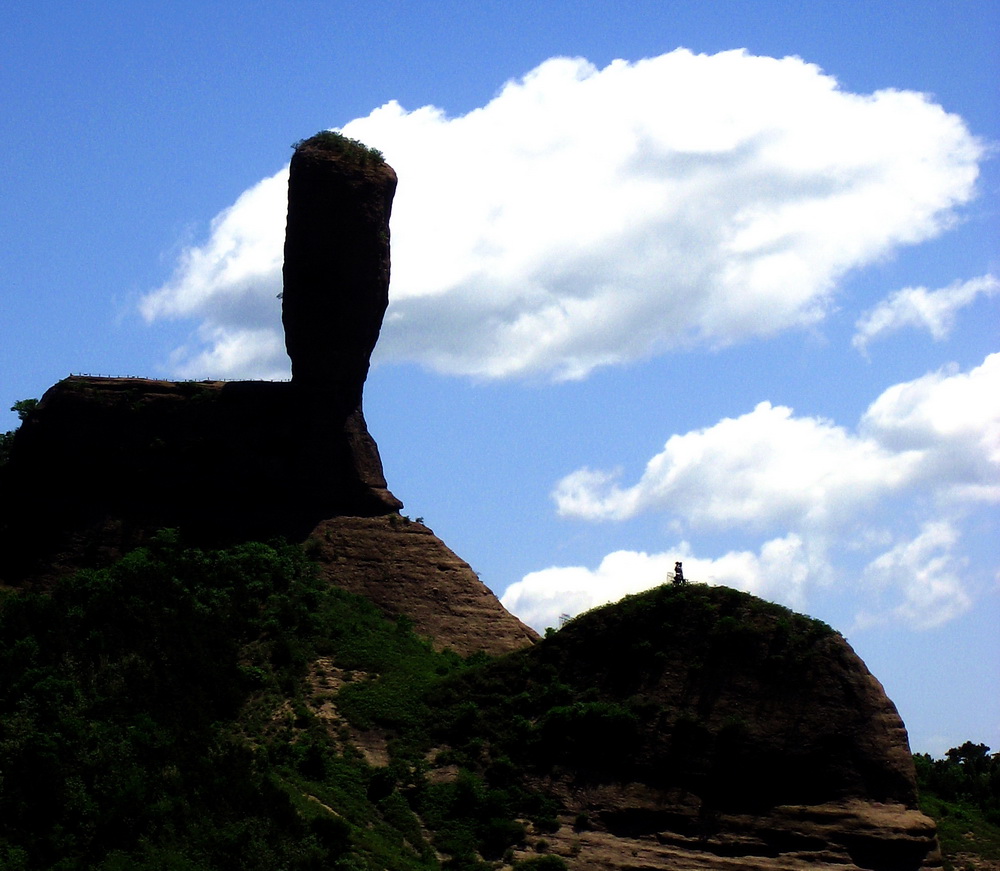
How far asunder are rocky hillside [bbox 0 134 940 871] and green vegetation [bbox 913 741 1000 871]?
4.31 m

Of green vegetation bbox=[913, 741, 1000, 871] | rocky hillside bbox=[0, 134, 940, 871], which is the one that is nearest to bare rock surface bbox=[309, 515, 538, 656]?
rocky hillside bbox=[0, 134, 940, 871]

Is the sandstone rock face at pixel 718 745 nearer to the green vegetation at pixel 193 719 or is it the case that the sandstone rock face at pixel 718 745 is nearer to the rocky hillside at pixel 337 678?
the rocky hillside at pixel 337 678

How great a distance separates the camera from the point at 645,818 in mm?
41531

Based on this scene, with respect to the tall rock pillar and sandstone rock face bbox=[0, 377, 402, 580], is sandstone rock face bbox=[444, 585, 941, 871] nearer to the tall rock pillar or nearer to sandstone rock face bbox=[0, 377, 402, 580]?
sandstone rock face bbox=[0, 377, 402, 580]

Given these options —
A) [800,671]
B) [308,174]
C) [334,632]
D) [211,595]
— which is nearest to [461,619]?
[334,632]

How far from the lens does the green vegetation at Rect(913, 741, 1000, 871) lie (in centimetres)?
4419

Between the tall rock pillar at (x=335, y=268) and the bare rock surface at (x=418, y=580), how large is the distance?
4.67 m

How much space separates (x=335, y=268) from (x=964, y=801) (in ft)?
91.0

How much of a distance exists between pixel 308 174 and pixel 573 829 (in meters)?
24.6

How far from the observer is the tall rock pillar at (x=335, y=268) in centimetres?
5228

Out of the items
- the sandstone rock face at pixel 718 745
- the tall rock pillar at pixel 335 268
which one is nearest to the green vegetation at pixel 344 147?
the tall rock pillar at pixel 335 268

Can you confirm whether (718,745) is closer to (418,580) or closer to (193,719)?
(418,580)

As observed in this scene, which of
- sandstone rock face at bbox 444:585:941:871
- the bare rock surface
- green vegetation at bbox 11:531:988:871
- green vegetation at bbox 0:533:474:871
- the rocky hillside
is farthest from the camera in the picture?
the bare rock surface

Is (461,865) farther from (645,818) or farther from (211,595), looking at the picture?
(211,595)
